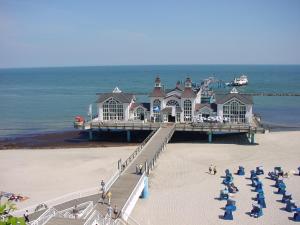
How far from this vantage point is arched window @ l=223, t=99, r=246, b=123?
4484cm

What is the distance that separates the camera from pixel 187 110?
46.4 m

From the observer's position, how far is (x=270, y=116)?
64.1 m

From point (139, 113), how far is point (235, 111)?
35.8ft

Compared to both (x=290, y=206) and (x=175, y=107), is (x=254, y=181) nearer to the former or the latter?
(x=290, y=206)

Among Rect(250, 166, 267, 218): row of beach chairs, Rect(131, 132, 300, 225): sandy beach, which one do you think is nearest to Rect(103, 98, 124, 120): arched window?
Rect(131, 132, 300, 225): sandy beach

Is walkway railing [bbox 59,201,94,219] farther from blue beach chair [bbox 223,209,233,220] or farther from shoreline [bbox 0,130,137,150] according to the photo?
shoreline [bbox 0,130,137,150]

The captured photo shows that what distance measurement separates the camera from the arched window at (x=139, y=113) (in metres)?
47.9

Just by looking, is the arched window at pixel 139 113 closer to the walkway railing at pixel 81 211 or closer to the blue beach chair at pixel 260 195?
Result: the blue beach chair at pixel 260 195

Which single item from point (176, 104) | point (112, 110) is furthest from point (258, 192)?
point (112, 110)

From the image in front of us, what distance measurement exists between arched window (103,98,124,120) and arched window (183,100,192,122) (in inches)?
281

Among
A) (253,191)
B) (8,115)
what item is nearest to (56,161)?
(253,191)

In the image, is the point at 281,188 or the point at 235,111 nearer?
the point at 281,188

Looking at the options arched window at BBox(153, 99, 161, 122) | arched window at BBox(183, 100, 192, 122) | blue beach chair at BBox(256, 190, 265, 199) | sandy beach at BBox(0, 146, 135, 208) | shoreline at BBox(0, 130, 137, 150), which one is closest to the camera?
blue beach chair at BBox(256, 190, 265, 199)

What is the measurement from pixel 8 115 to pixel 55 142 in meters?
26.8
